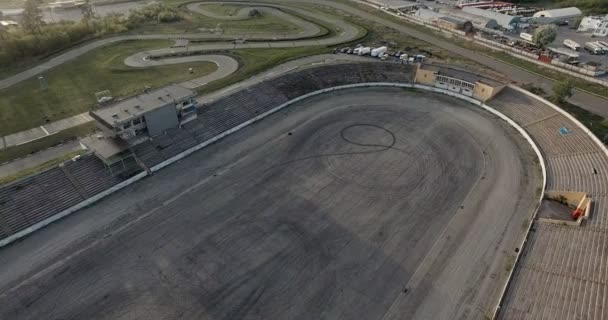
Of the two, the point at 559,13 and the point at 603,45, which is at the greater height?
the point at 559,13

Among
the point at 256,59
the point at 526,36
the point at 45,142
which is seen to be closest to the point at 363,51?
the point at 256,59

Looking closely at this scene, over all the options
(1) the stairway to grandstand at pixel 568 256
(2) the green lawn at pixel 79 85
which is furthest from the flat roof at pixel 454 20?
(2) the green lawn at pixel 79 85

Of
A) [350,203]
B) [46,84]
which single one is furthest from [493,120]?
[46,84]

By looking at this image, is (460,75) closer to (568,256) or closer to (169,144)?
(568,256)

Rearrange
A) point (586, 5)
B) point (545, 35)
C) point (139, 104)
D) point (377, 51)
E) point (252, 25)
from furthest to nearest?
point (586, 5)
point (252, 25)
point (545, 35)
point (377, 51)
point (139, 104)

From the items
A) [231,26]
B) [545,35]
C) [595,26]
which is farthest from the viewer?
[231,26]

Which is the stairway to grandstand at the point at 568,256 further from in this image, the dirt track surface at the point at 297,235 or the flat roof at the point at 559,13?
the flat roof at the point at 559,13
